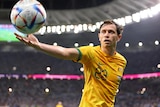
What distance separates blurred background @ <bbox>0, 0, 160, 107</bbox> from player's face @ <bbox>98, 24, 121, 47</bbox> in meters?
25.5

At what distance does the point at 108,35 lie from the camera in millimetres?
3912

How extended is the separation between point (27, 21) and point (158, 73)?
3134 cm

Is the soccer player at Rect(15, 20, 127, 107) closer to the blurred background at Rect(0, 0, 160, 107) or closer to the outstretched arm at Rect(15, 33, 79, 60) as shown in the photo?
the outstretched arm at Rect(15, 33, 79, 60)

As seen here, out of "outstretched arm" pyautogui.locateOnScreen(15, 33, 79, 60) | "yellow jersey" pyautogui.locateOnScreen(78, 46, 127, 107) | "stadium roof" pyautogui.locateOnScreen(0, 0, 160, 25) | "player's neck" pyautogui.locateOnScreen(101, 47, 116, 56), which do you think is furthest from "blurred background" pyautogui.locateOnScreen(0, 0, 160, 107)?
"outstretched arm" pyautogui.locateOnScreen(15, 33, 79, 60)

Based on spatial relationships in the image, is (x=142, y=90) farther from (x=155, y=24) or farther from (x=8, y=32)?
(x=8, y=32)

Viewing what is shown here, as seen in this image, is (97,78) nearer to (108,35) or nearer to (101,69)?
(101,69)

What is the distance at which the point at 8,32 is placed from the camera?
30.6 metres

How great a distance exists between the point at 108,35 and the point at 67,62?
104ft

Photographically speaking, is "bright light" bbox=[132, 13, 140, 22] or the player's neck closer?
the player's neck

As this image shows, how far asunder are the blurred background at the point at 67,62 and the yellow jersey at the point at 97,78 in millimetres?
25575

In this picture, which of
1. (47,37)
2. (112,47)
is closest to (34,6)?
(112,47)

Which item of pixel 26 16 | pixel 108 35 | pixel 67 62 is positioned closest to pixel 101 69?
pixel 108 35

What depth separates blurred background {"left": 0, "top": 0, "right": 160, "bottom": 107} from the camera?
99.9ft

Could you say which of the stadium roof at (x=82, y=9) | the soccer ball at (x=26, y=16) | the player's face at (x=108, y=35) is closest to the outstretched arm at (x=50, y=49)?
the player's face at (x=108, y=35)
